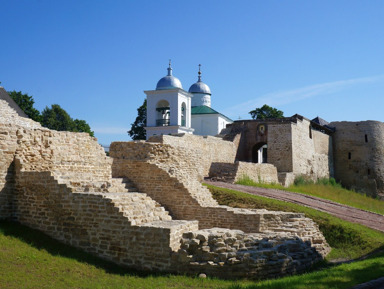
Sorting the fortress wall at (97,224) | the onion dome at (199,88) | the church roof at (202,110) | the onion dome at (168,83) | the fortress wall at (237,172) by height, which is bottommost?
the fortress wall at (97,224)

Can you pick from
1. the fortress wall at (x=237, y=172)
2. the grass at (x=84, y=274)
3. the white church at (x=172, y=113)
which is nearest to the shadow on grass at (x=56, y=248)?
the grass at (x=84, y=274)

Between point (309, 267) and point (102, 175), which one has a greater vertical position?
point (102, 175)

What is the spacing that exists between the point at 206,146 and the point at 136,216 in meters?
14.0

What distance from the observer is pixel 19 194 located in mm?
9852

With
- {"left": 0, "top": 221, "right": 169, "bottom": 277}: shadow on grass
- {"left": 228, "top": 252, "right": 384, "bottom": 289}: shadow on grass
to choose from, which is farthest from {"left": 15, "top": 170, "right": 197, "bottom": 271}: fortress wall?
{"left": 228, "top": 252, "right": 384, "bottom": 289}: shadow on grass

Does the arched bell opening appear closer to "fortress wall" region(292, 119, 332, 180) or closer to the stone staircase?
"fortress wall" region(292, 119, 332, 180)

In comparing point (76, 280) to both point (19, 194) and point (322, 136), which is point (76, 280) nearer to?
point (19, 194)

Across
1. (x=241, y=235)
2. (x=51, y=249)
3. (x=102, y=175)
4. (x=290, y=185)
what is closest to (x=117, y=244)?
(x=51, y=249)

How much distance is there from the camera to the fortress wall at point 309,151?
90.1 ft

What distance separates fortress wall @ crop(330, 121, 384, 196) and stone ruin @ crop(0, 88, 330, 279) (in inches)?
941

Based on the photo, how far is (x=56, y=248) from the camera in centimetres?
875

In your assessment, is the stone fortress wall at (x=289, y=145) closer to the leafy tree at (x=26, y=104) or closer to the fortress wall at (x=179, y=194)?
the fortress wall at (x=179, y=194)

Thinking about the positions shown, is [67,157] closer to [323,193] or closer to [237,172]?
[237,172]

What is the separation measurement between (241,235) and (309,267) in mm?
1970
